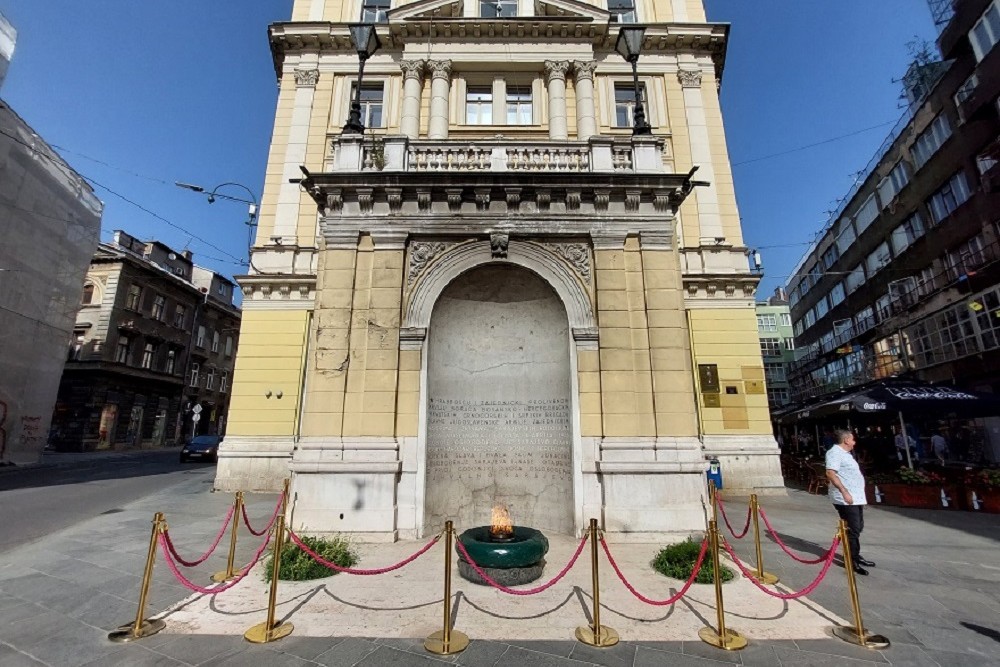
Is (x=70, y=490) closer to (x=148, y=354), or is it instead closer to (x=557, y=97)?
(x=557, y=97)

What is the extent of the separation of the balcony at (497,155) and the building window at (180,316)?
3826 centimetres

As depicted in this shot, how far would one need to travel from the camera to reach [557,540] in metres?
8.70

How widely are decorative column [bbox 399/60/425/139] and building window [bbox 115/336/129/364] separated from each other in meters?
30.8

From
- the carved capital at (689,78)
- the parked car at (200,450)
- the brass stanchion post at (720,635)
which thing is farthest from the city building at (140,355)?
the brass stanchion post at (720,635)

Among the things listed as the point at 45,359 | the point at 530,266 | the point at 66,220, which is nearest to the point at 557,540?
the point at 530,266

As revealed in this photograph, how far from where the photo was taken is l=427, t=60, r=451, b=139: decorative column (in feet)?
57.4

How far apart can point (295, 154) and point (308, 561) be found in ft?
52.2

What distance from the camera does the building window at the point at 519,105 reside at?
1850 centimetres

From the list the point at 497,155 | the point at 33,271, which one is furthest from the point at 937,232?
the point at 33,271

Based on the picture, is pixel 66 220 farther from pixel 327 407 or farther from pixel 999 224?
pixel 999 224

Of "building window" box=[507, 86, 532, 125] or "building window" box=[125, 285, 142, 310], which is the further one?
"building window" box=[125, 285, 142, 310]

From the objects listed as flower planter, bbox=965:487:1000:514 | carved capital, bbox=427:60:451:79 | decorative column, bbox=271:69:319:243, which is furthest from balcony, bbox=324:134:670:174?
flower planter, bbox=965:487:1000:514

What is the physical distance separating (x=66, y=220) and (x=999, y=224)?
45.9m

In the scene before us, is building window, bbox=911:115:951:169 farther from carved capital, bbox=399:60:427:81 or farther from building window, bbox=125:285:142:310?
building window, bbox=125:285:142:310
